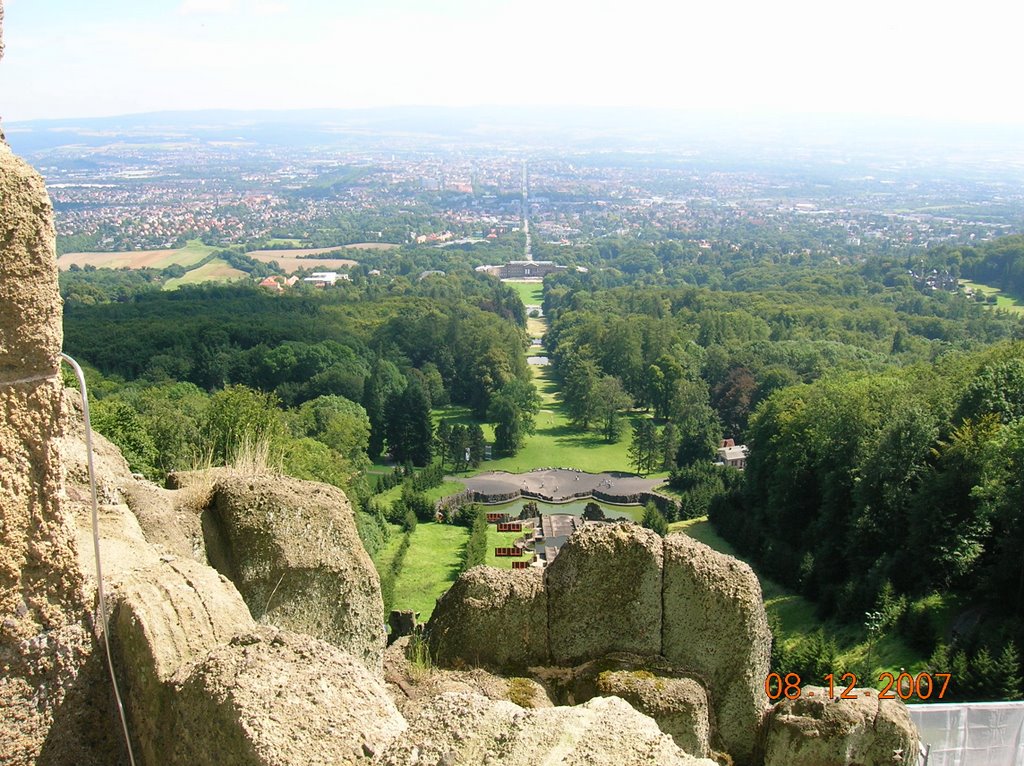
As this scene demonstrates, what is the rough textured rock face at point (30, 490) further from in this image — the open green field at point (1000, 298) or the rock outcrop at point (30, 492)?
the open green field at point (1000, 298)

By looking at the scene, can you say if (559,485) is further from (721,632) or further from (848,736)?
(848,736)

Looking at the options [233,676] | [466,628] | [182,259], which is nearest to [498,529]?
[466,628]

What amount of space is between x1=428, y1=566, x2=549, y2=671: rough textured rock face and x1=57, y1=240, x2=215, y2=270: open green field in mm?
143830

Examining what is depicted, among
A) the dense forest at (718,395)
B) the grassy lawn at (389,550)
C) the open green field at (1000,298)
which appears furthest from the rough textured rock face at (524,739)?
the open green field at (1000,298)

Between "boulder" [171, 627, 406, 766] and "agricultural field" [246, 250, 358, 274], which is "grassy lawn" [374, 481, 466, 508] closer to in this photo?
"boulder" [171, 627, 406, 766]

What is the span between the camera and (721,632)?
951cm

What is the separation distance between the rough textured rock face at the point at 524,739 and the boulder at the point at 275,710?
1.03ft

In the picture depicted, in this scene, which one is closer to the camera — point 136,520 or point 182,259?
point 136,520

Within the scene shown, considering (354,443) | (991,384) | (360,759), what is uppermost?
(360,759)

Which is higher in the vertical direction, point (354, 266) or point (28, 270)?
point (28, 270)

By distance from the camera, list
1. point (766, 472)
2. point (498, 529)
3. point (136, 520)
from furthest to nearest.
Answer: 1. point (498, 529)
2. point (766, 472)
3. point (136, 520)

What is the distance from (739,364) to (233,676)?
236 feet

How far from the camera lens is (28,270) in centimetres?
520

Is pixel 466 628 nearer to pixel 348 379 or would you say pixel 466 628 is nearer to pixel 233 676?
pixel 233 676
